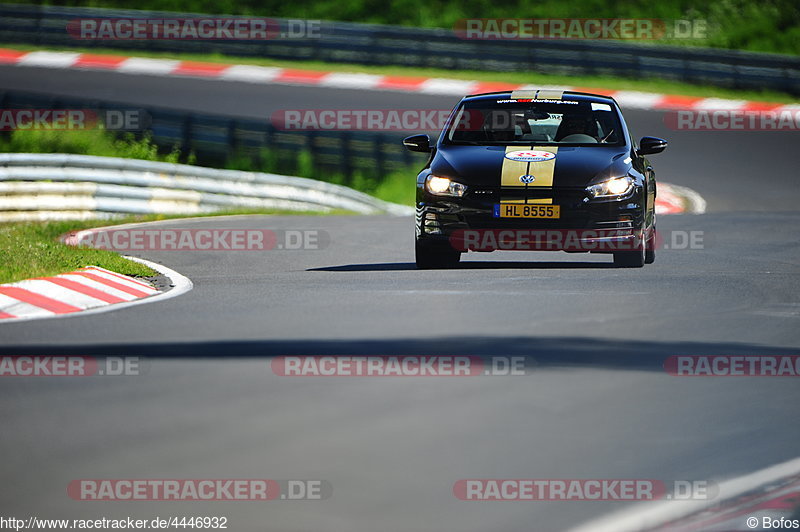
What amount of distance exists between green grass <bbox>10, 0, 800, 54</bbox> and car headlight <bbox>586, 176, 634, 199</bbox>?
1012 inches

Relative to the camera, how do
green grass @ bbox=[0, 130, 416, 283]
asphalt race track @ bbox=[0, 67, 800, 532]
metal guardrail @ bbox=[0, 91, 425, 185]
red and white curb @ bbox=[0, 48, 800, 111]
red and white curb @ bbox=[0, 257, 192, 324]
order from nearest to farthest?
asphalt race track @ bbox=[0, 67, 800, 532] < red and white curb @ bbox=[0, 257, 192, 324] < green grass @ bbox=[0, 130, 416, 283] < metal guardrail @ bbox=[0, 91, 425, 185] < red and white curb @ bbox=[0, 48, 800, 111]

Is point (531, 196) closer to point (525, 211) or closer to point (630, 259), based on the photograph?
point (525, 211)

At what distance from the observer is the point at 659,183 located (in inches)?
932

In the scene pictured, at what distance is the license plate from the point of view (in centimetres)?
1135

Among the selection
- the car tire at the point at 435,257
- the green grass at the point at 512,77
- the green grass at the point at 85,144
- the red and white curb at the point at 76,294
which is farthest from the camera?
the green grass at the point at 512,77

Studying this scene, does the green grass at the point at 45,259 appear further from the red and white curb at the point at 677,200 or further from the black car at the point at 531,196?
the red and white curb at the point at 677,200

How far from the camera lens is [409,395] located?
22.1 feet

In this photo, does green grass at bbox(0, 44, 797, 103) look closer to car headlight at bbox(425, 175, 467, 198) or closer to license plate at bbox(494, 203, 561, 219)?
license plate at bbox(494, 203, 561, 219)

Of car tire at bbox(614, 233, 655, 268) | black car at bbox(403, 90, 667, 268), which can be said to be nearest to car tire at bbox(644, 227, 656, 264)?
car tire at bbox(614, 233, 655, 268)

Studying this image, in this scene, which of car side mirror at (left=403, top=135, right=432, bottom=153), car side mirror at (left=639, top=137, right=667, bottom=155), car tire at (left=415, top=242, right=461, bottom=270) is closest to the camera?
car tire at (left=415, top=242, right=461, bottom=270)

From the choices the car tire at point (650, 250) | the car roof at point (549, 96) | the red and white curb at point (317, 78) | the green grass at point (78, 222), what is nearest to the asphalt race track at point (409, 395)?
the car tire at point (650, 250)

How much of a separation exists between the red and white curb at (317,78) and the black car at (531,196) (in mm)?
16479

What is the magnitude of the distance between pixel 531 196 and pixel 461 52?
2074cm

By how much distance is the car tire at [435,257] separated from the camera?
1195 cm
